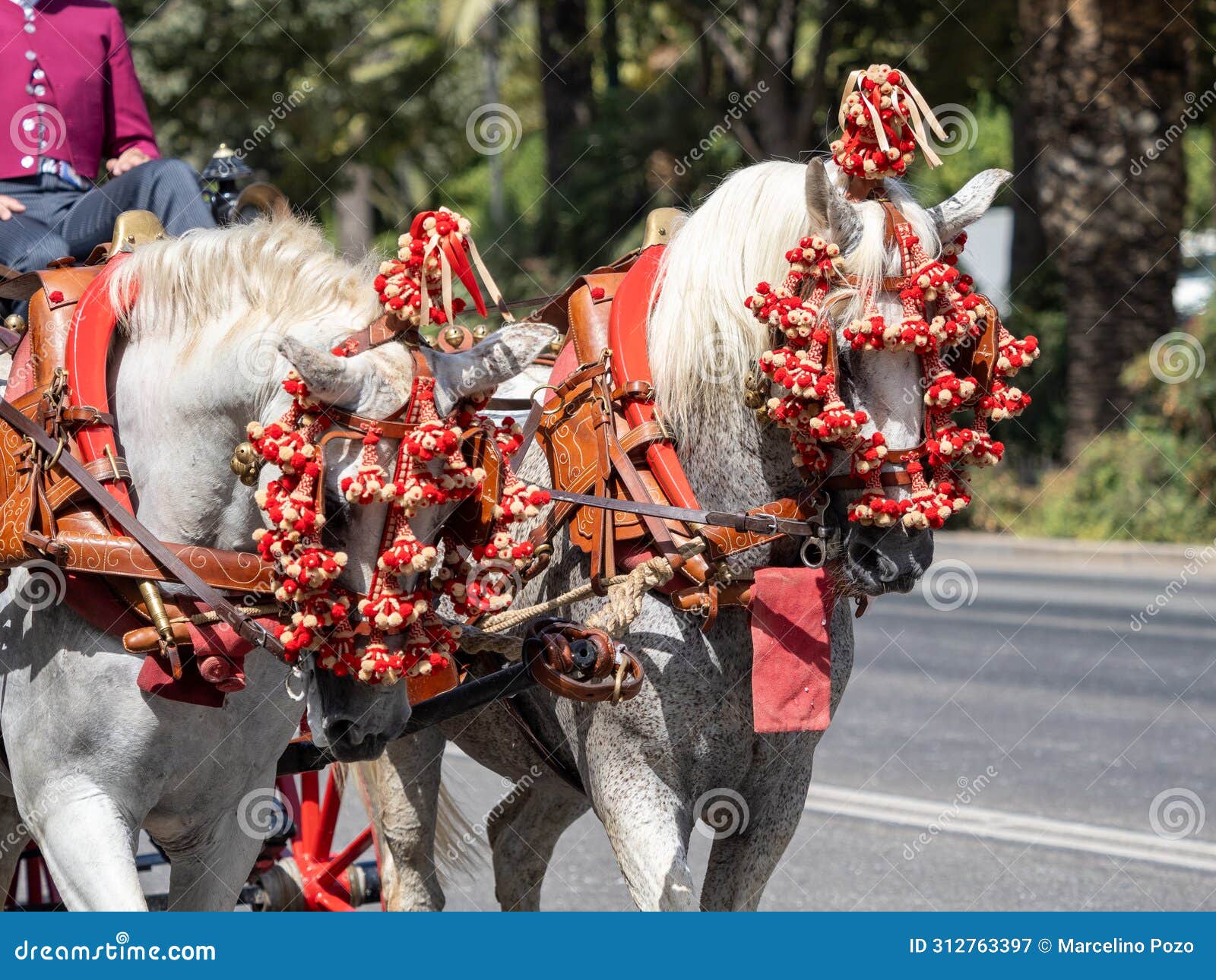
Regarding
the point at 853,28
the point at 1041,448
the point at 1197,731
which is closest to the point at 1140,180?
the point at 1041,448

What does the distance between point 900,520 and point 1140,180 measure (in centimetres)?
1353

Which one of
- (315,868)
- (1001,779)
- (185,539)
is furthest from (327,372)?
(1001,779)

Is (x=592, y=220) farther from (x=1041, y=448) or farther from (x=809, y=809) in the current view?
(x=809, y=809)

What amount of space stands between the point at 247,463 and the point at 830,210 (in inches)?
53.6

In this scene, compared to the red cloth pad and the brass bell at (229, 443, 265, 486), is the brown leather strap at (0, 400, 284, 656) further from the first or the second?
the red cloth pad

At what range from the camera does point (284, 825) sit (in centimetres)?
454

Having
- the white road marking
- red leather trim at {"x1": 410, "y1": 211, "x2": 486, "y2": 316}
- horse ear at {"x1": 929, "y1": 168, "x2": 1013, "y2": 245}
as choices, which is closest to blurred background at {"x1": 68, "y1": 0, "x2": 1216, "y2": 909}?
the white road marking

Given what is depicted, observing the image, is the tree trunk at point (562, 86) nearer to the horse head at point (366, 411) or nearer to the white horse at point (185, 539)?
the white horse at point (185, 539)

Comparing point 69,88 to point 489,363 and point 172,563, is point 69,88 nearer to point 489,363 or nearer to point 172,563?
point 172,563

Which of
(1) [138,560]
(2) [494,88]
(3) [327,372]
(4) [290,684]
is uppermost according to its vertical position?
(3) [327,372]

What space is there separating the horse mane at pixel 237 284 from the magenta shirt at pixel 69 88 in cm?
129

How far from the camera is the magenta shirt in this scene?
4512mm

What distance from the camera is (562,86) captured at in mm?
24297

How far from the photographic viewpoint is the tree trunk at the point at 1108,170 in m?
15.5
